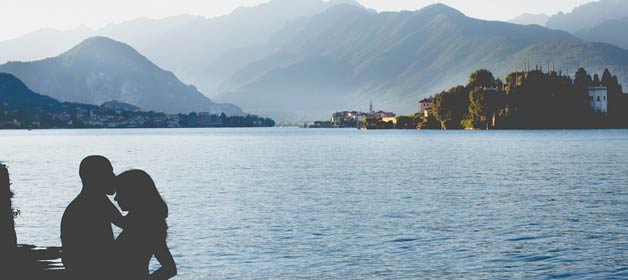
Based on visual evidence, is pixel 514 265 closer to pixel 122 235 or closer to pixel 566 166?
pixel 122 235

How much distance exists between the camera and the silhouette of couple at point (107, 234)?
958 centimetres

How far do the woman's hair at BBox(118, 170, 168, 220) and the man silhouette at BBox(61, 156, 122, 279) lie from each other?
1.91ft

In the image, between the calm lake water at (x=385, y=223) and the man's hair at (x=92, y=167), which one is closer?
the man's hair at (x=92, y=167)

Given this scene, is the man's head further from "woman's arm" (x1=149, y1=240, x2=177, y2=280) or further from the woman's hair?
"woman's arm" (x1=149, y1=240, x2=177, y2=280)

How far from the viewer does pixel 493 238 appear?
1310 inches

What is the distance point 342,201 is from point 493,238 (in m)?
17.4

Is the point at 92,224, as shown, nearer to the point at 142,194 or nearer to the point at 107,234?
the point at 107,234

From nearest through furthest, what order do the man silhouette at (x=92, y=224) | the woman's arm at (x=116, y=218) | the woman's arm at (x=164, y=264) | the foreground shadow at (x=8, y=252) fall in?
the woman's arm at (x=164, y=264)
the woman's arm at (x=116, y=218)
the man silhouette at (x=92, y=224)
the foreground shadow at (x=8, y=252)

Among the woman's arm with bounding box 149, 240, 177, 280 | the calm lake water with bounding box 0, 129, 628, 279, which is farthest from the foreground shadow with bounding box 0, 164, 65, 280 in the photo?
the calm lake water with bounding box 0, 129, 628, 279

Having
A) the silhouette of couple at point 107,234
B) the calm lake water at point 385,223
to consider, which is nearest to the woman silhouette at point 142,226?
the silhouette of couple at point 107,234

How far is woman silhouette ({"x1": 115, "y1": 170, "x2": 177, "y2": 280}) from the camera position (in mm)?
9406

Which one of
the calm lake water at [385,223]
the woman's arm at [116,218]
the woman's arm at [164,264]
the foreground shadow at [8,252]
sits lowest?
the calm lake water at [385,223]

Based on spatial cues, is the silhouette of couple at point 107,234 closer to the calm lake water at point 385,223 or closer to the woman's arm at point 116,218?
the woman's arm at point 116,218

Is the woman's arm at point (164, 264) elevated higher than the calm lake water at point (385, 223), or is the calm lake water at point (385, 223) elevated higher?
the woman's arm at point (164, 264)
